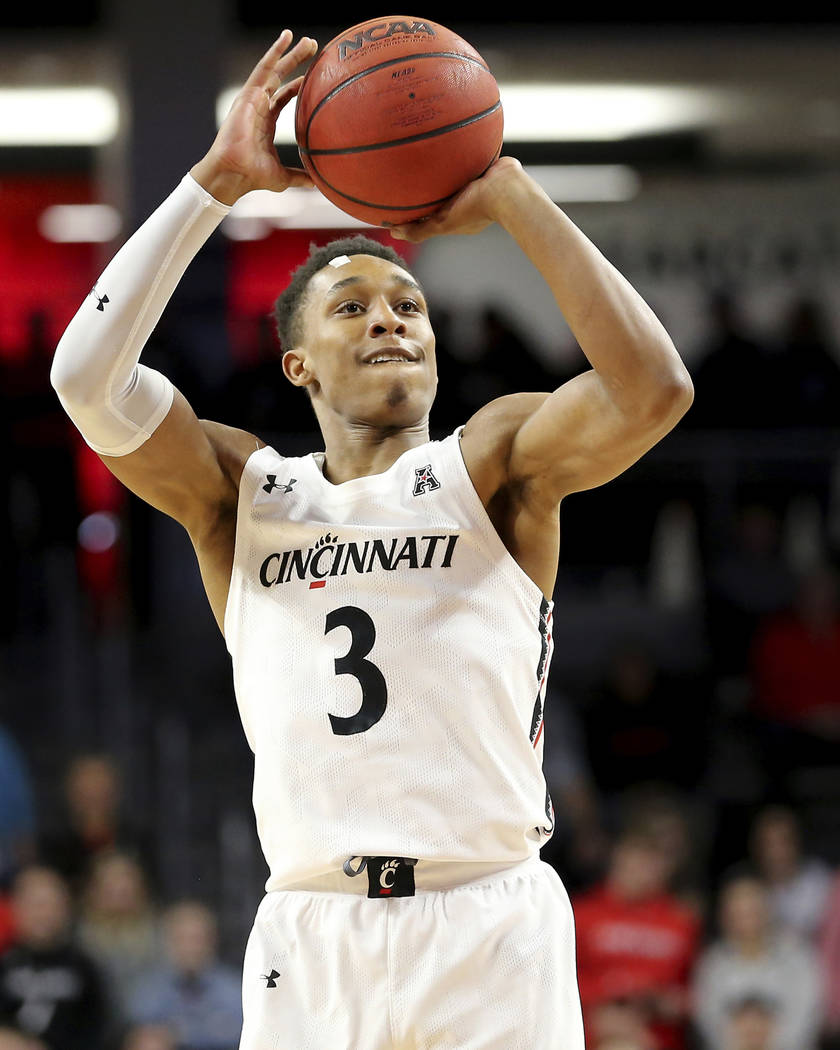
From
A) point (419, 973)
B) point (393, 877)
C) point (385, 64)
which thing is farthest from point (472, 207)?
point (419, 973)

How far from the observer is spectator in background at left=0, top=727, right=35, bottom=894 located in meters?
7.97

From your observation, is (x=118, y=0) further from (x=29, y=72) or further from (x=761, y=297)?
(x=761, y=297)

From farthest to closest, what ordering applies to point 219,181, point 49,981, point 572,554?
point 572,554 < point 49,981 < point 219,181

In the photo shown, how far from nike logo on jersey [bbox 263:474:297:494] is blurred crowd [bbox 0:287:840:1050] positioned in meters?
4.30

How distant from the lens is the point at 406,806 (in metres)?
3.11

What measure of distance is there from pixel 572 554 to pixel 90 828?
3978mm

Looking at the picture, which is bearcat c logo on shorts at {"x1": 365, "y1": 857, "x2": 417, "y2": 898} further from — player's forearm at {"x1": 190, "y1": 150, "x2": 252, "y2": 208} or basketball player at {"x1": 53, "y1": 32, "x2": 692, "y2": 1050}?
player's forearm at {"x1": 190, "y1": 150, "x2": 252, "y2": 208}

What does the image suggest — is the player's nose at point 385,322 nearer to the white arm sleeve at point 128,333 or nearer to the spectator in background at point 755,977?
the white arm sleeve at point 128,333

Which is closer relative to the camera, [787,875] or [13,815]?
[787,875]

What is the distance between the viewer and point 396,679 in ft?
10.4

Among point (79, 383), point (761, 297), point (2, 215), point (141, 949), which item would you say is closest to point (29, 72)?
point (2, 215)

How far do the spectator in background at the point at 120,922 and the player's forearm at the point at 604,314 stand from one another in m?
5.25

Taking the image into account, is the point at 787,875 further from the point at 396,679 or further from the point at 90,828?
the point at 396,679

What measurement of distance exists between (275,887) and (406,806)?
0.38 meters
